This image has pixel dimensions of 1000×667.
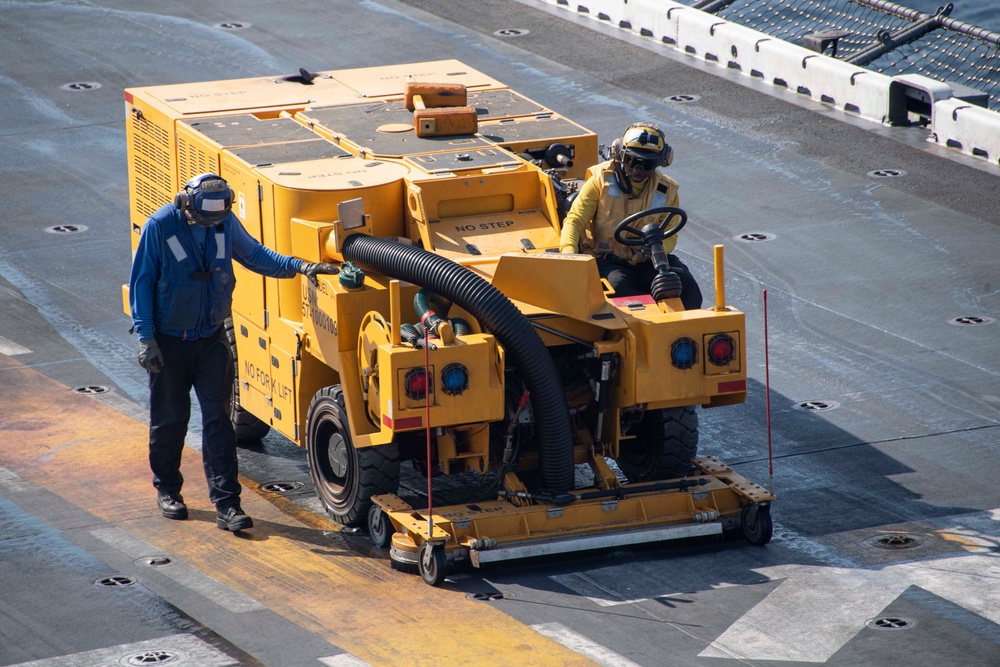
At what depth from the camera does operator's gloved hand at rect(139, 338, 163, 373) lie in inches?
372

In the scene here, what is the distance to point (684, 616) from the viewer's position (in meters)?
8.49

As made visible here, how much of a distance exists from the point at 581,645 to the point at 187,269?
10.2 feet

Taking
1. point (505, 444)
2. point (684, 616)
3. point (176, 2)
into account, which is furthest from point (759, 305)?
point (176, 2)

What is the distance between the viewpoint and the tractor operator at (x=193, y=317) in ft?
31.0

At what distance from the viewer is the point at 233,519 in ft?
31.7

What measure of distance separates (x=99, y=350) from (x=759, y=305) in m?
4.99

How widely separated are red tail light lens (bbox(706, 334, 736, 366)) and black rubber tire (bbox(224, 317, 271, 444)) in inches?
122

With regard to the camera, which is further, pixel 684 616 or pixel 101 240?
pixel 101 240

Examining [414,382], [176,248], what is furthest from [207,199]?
[414,382]

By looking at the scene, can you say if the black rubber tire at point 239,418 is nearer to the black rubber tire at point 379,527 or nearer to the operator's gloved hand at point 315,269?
the operator's gloved hand at point 315,269

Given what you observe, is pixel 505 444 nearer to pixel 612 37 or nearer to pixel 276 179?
pixel 276 179

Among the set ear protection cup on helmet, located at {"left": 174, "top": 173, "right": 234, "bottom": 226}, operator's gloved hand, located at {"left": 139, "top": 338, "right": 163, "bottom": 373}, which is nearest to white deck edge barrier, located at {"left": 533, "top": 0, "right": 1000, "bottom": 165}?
ear protection cup on helmet, located at {"left": 174, "top": 173, "right": 234, "bottom": 226}

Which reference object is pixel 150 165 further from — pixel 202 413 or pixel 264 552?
pixel 264 552

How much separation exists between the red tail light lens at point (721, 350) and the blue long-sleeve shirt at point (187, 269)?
7.58 feet
